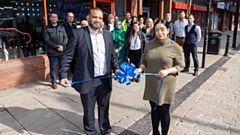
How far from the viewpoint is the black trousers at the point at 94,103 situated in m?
2.75

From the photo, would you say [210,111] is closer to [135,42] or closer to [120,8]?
[135,42]

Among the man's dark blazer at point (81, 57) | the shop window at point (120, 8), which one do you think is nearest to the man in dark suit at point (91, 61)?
the man's dark blazer at point (81, 57)

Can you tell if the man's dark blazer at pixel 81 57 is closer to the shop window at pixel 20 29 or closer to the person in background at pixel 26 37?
the shop window at pixel 20 29

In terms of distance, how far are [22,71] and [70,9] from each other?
2411mm

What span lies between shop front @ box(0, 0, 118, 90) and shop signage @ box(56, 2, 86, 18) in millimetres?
29

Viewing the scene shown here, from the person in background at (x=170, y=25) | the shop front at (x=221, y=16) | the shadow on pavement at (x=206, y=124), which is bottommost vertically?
the shadow on pavement at (x=206, y=124)

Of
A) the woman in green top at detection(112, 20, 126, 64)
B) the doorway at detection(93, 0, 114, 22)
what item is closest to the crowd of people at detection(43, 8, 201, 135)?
the woman in green top at detection(112, 20, 126, 64)

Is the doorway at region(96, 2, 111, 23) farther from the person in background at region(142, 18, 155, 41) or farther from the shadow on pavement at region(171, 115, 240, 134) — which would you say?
the shadow on pavement at region(171, 115, 240, 134)

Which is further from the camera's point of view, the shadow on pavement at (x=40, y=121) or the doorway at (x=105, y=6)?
the doorway at (x=105, y=6)

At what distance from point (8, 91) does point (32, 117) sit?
1716 millimetres

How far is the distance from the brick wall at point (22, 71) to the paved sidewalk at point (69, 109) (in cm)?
19

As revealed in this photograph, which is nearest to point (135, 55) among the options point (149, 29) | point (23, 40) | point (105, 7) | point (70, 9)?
point (149, 29)

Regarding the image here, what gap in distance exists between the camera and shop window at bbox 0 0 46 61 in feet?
16.6

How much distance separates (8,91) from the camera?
490 centimetres
